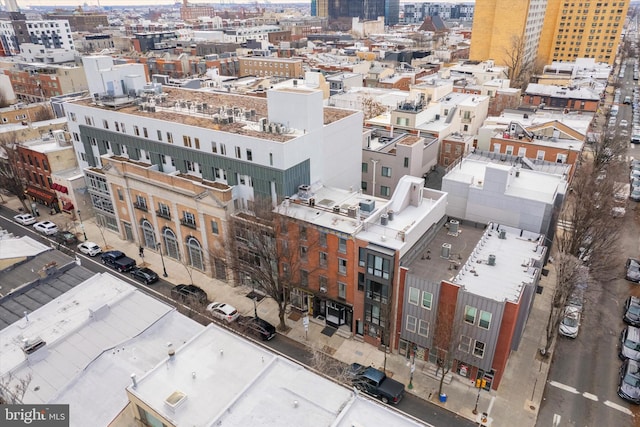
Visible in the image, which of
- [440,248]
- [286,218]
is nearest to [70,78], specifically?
[286,218]

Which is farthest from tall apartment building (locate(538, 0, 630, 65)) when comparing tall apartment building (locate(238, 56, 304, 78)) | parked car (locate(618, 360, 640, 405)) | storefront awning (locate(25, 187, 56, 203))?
storefront awning (locate(25, 187, 56, 203))

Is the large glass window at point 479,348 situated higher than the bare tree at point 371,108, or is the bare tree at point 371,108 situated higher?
the bare tree at point 371,108

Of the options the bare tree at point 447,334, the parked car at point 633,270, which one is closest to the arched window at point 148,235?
the bare tree at point 447,334

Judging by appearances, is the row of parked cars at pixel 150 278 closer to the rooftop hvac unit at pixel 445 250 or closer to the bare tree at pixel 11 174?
the bare tree at pixel 11 174

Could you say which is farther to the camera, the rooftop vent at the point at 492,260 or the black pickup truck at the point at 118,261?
the black pickup truck at the point at 118,261

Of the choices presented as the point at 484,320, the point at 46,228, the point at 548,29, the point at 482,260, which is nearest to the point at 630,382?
the point at 484,320

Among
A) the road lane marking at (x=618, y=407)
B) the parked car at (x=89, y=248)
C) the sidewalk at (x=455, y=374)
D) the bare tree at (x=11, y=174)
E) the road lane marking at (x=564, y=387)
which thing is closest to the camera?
the road lane marking at (x=618, y=407)

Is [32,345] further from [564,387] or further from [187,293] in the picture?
[564,387]
